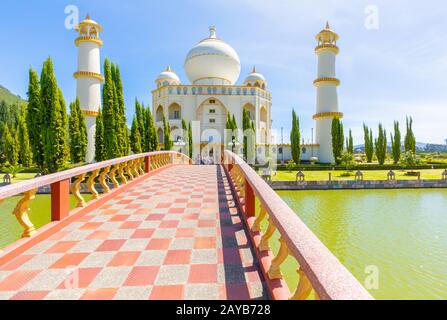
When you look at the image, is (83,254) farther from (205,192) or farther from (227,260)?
(205,192)

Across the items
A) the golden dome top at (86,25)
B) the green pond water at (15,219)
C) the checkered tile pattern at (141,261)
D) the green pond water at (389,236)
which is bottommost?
the green pond water at (389,236)

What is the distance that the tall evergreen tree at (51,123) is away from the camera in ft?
59.1

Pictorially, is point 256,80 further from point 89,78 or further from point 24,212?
point 24,212

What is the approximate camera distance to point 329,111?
39.2 metres

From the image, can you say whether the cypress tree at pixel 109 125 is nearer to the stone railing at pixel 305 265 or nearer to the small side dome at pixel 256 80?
the stone railing at pixel 305 265

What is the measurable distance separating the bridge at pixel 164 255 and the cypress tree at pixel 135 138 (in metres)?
18.6

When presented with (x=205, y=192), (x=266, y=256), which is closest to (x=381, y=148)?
(x=205, y=192)

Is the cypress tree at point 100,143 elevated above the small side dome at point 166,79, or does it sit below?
below

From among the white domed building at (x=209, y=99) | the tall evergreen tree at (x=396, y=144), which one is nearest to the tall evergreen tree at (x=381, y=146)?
the tall evergreen tree at (x=396, y=144)

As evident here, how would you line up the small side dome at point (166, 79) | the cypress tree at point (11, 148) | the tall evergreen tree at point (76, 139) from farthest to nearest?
the small side dome at point (166, 79) < the cypress tree at point (11, 148) < the tall evergreen tree at point (76, 139)

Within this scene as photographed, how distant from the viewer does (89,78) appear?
92.1 ft

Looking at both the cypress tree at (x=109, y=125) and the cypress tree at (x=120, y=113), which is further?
the cypress tree at (x=120, y=113)

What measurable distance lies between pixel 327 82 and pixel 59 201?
40297 millimetres
